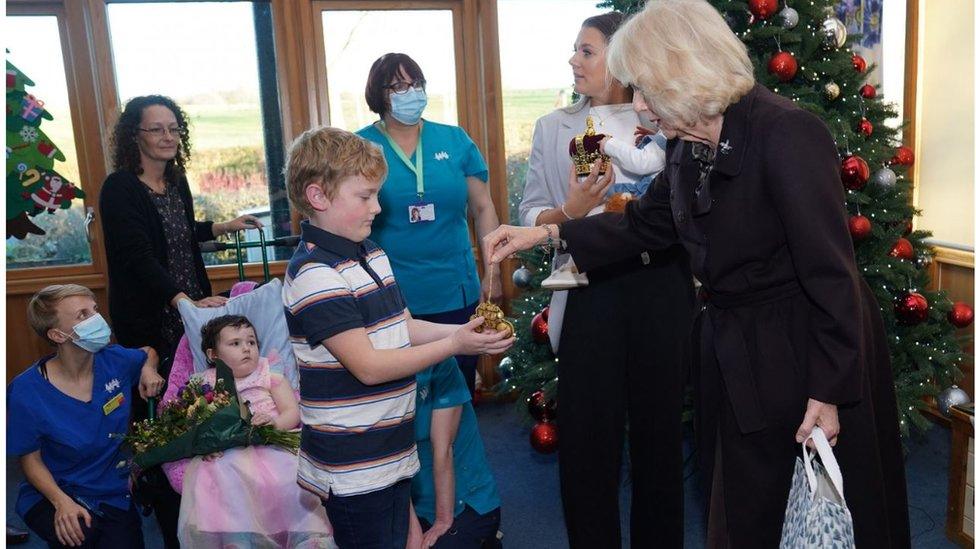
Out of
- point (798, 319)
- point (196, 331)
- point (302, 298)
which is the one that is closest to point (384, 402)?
point (302, 298)

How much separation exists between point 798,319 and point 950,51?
3.03 meters

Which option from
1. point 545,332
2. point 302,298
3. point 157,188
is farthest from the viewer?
point 545,332

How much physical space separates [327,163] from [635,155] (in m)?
0.85

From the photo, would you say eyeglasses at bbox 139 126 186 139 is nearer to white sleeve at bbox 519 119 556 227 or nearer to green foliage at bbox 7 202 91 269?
white sleeve at bbox 519 119 556 227

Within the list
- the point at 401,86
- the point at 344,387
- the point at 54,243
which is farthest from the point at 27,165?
the point at 344,387

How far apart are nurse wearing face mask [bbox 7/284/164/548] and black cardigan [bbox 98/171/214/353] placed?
0.25 meters

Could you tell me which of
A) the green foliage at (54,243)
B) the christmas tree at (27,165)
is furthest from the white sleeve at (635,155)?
the green foliage at (54,243)

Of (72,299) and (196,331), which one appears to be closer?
(72,299)

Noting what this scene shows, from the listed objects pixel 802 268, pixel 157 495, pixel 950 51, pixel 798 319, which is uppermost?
pixel 950 51

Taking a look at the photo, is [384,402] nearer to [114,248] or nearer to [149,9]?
[114,248]

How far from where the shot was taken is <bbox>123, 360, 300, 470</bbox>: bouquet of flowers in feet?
7.59

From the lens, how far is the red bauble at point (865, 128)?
309cm

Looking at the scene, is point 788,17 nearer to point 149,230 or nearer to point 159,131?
point 159,131

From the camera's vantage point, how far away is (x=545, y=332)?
3248 mm
